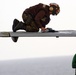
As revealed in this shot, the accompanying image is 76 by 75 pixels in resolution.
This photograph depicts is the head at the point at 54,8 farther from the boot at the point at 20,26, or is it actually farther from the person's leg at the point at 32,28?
the boot at the point at 20,26

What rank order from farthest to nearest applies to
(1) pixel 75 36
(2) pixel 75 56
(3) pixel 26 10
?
(3) pixel 26 10
(1) pixel 75 36
(2) pixel 75 56

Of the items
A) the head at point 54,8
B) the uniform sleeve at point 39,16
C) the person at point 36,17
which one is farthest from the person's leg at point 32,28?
the head at point 54,8

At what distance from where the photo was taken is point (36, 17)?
16.5 meters

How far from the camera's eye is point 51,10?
16141 millimetres

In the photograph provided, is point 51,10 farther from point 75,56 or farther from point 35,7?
point 75,56

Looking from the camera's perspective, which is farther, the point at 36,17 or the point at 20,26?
the point at 20,26

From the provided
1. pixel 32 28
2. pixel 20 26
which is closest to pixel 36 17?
pixel 32 28

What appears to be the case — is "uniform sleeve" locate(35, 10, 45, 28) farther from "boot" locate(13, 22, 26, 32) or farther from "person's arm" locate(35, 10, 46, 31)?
"boot" locate(13, 22, 26, 32)

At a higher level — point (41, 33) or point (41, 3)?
point (41, 3)

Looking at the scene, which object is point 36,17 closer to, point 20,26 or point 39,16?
point 39,16

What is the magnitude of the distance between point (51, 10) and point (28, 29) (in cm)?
137

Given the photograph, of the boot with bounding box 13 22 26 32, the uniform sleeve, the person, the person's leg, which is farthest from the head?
the boot with bounding box 13 22 26 32

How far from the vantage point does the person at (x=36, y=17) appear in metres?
16.1

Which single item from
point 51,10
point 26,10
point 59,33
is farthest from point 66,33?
point 26,10
